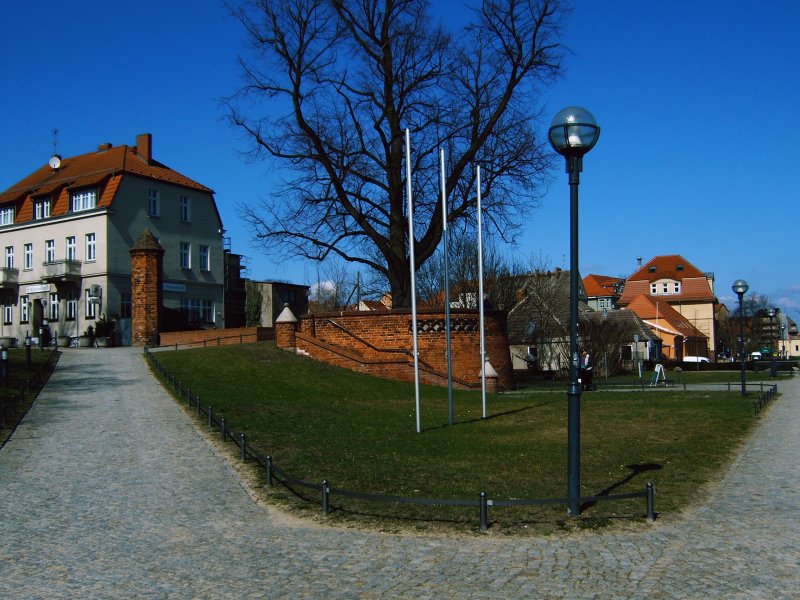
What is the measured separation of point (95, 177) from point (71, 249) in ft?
14.4

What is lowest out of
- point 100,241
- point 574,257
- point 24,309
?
point 574,257

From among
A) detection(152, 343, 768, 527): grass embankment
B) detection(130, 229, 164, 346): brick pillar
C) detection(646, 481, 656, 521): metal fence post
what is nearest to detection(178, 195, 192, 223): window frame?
detection(130, 229, 164, 346): brick pillar

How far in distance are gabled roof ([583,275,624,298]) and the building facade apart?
56634 millimetres

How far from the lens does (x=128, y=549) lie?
787 centimetres

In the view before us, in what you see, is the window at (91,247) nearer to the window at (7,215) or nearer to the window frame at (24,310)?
the window frame at (24,310)

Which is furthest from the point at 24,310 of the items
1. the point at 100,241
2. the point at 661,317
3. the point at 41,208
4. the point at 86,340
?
the point at 661,317

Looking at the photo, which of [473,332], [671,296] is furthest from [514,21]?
[671,296]

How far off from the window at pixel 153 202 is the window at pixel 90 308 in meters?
5.96

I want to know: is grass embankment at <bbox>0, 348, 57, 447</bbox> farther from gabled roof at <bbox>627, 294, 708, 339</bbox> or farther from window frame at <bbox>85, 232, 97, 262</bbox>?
gabled roof at <bbox>627, 294, 708, 339</bbox>

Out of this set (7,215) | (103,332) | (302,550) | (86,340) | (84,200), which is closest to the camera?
(302,550)

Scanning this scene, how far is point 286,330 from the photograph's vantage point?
29.4 m

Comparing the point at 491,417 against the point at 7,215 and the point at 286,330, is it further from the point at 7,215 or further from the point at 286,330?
the point at 7,215

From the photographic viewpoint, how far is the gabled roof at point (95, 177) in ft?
155

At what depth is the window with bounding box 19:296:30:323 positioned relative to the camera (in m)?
49.4
